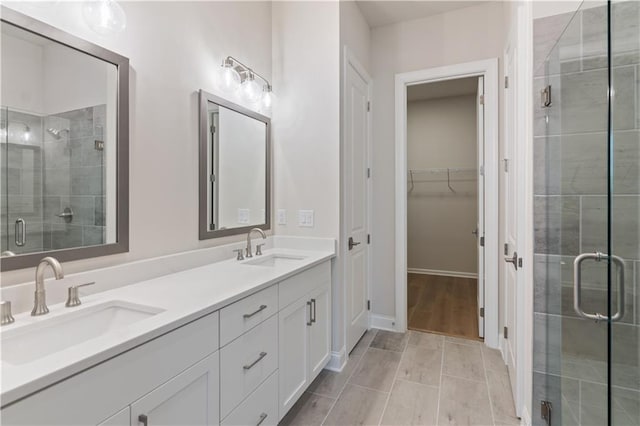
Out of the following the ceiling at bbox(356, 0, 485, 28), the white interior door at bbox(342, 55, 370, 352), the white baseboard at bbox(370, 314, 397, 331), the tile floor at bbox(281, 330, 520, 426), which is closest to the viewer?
the tile floor at bbox(281, 330, 520, 426)

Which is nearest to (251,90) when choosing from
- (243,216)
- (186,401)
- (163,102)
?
(163,102)

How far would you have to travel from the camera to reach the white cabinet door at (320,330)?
1929mm

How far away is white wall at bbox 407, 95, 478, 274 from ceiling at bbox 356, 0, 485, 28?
2287 mm

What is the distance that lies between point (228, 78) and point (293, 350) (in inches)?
65.2

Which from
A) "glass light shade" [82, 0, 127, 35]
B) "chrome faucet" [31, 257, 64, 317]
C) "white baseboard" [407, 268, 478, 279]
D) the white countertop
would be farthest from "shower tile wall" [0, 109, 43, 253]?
"white baseboard" [407, 268, 478, 279]

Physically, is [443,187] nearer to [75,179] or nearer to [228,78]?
[228,78]

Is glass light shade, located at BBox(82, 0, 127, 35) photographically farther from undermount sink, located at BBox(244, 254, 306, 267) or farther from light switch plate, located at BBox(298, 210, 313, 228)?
light switch plate, located at BBox(298, 210, 313, 228)

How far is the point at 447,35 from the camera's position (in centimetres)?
280

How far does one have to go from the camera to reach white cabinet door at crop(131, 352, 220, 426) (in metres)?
0.90

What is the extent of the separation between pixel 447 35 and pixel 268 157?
1.94 meters

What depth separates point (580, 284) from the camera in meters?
1.36

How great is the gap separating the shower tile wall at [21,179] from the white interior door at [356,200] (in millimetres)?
1724

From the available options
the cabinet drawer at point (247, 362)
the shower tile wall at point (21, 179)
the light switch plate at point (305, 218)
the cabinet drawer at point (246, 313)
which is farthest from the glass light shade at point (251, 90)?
the cabinet drawer at point (247, 362)

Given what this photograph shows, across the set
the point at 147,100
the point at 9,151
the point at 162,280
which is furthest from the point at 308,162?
the point at 9,151
